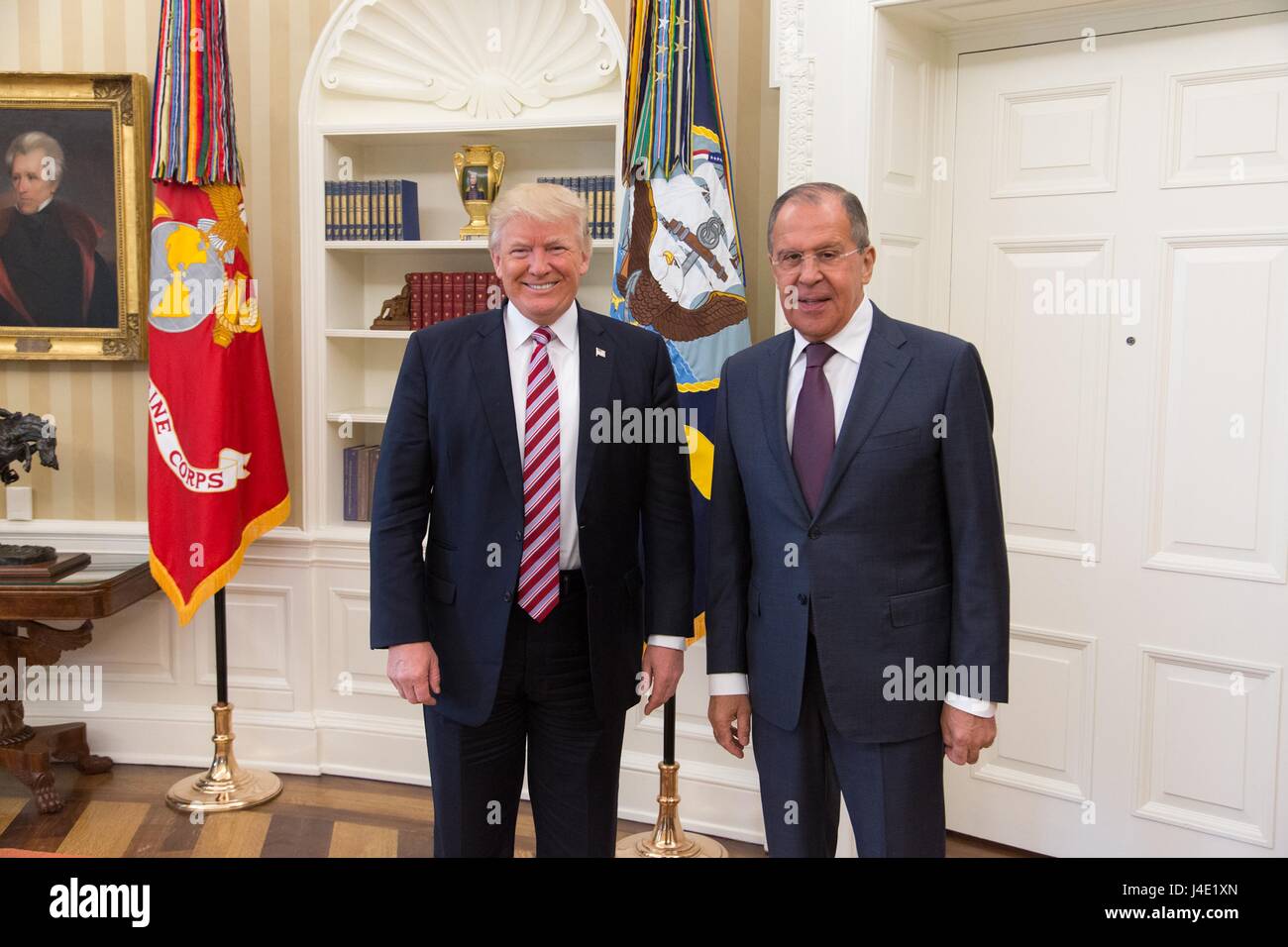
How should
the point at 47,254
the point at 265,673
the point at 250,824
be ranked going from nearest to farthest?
the point at 250,824 < the point at 47,254 < the point at 265,673

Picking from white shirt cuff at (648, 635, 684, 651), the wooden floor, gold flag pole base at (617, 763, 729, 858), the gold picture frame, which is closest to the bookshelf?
the gold picture frame

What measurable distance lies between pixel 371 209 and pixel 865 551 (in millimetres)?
2533

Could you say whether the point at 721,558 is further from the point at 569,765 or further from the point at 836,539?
the point at 569,765

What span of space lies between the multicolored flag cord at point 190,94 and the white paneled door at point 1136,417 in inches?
89.7

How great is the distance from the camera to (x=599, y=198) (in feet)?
11.6

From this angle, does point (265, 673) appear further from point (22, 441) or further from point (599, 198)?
point (599, 198)

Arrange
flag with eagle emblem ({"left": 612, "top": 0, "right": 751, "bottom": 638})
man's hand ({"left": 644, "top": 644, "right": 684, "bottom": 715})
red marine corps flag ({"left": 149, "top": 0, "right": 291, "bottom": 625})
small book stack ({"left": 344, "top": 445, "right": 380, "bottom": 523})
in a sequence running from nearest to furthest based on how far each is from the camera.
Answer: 1. man's hand ({"left": 644, "top": 644, "right": 684, "bottom": 715})
2. flag with eagle emblem ({"left": 612, "top": 0, "right": 751, "bottom": 638})
3. red marine corps flag ({"left": 149, "top": 0, "right": 291, "bottom": 625})
4. small book stack ({"left": 344, "top": 445, "right": 380, "bottom": 523})

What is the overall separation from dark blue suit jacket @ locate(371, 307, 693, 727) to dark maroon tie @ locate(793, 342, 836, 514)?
329mm

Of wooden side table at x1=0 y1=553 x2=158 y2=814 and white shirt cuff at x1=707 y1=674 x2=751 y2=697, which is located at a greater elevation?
white shirt cuff at x1=707 y1=674 x2=751 y2=697

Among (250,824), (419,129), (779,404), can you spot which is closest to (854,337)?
(779,404)

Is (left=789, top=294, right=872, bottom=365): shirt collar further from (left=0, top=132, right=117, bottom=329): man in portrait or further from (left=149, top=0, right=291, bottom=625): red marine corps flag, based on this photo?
(left=0, top=132, right=117, bottom=329): man in portrait

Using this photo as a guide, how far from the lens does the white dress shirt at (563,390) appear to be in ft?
6.82

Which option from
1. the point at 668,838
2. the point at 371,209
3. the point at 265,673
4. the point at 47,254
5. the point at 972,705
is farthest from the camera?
the point at 265,673

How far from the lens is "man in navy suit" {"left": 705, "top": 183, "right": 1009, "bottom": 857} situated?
185 cm
